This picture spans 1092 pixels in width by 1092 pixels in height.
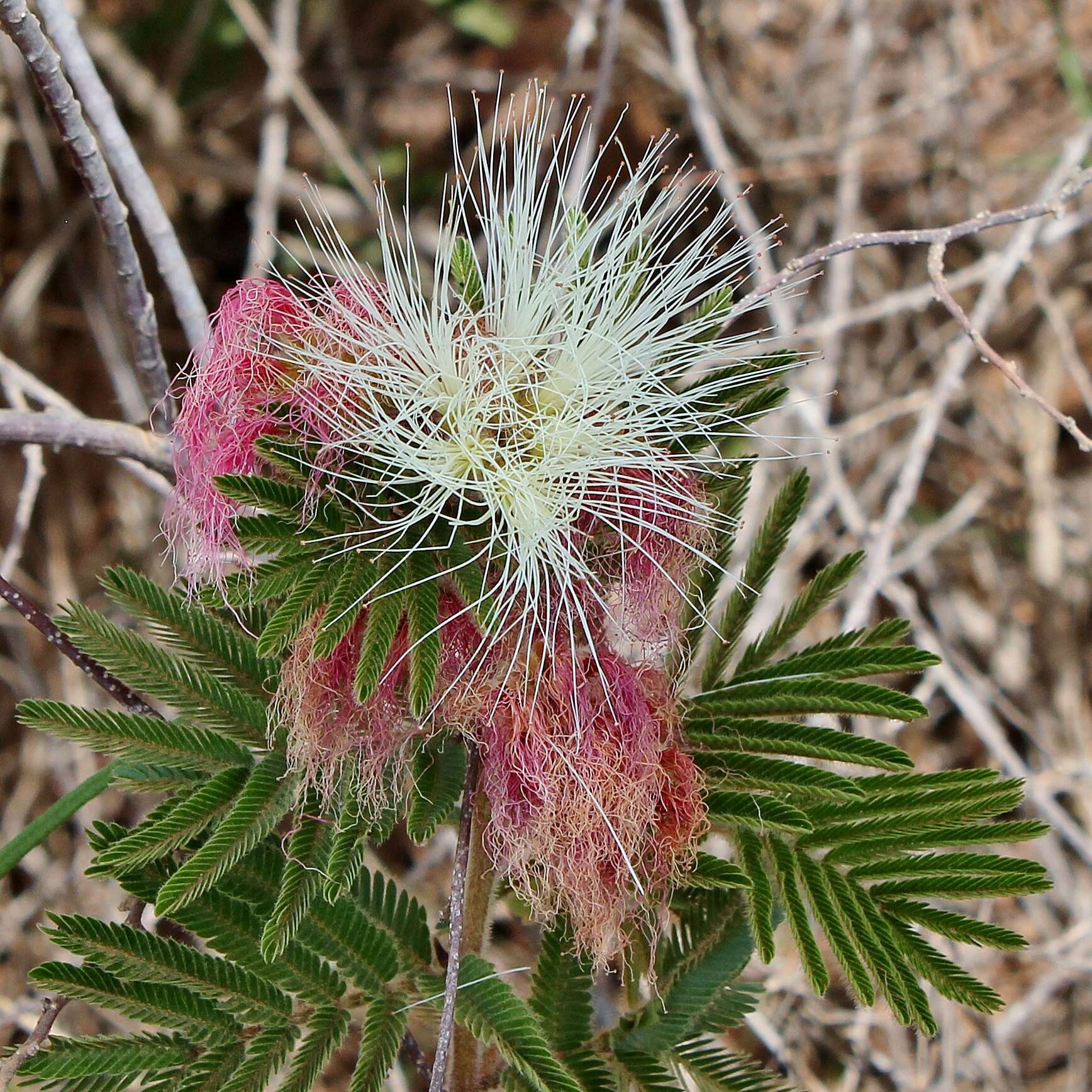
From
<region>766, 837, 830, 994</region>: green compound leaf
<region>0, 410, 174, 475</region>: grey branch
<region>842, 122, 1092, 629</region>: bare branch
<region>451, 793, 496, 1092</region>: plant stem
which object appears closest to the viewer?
<region>766, 837, 830, 994</region>: green compound leaf

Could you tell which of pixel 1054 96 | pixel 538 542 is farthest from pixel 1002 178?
pixel 538 542

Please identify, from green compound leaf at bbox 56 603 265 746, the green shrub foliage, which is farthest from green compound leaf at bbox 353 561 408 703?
→ green compound leaf at bbox 56 603 265 746

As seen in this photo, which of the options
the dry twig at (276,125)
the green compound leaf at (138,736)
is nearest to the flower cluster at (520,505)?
the green compound leaf at (138,736)

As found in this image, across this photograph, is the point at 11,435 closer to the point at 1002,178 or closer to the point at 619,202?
the point at 619,202

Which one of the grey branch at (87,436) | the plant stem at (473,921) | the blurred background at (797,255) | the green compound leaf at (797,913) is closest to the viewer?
the green compound leaf at (797,913)

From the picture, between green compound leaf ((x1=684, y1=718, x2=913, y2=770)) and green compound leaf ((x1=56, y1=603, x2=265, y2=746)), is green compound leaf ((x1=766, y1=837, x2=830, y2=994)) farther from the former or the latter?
green compound leaf ((x1=56, y1=603, x2=265, y2=746))

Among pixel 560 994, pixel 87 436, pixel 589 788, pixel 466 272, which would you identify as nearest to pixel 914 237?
pixel 466 272

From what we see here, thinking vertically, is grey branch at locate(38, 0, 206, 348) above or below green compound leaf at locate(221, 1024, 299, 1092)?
above

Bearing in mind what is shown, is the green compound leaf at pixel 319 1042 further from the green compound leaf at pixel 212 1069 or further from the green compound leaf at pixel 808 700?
the green compound leaf at pixel 808 700
